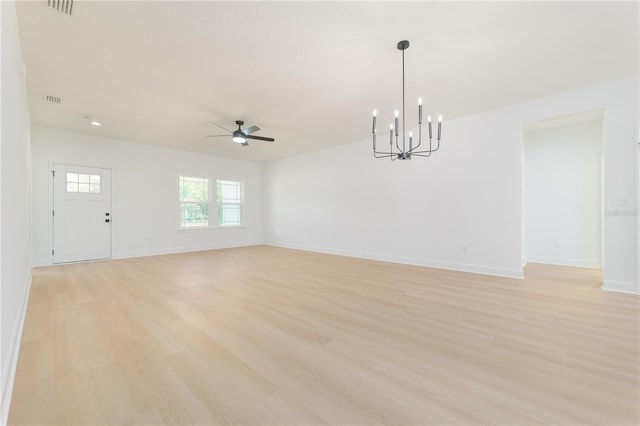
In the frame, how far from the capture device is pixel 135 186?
6180 millimetres

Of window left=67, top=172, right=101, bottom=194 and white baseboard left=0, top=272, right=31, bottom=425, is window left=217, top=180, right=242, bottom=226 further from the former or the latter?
white baseboard left=0, top=272, right=31, bottom=425

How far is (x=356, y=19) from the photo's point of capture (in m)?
2.22

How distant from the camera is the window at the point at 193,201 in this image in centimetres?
701

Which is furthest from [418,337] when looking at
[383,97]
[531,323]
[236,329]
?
[383,97]

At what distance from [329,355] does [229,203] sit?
6.85 m

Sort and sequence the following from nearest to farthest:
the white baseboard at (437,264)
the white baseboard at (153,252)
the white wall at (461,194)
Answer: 1. the white wall at (461,194)
2. the white baseboard at (437,264)
3. the white baseboard at (153,252)

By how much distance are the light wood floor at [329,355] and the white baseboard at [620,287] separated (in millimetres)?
171

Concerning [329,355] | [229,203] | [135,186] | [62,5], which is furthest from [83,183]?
[329,355]

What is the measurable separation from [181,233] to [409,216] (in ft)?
18.9

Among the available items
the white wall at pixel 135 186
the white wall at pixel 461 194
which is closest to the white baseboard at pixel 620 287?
the white wall at pixel 461 194

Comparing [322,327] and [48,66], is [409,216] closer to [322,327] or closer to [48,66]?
[322,327]

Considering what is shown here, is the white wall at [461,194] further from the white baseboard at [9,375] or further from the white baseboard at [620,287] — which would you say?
the white baseboard at [9,375]

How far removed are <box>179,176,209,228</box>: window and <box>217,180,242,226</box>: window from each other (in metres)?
0.41

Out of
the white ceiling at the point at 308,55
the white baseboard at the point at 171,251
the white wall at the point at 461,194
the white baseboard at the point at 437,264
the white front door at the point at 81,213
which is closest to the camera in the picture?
the white ceiling at the point at 308,55
